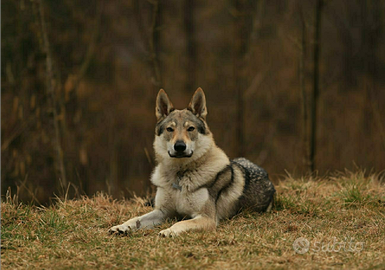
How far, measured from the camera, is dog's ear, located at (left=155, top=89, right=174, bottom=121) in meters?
5.73

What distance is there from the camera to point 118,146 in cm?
1335

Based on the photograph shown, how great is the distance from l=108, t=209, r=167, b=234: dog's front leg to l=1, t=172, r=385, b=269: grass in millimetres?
110

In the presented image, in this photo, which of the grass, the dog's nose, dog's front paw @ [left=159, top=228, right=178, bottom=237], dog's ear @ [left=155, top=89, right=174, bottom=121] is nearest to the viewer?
the grass

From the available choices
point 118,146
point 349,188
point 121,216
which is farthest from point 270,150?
point 121,216

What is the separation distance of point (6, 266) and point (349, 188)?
4844 mm

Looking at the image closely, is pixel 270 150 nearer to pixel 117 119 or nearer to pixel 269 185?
pixel 117 119

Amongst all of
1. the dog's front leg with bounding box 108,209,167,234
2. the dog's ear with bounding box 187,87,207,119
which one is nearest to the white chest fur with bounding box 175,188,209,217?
the dog's front leg with bounding box 108,209,167,234

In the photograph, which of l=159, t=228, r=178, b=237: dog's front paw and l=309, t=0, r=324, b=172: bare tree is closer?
l=159, t=228, r=178, b=237: dog's front paw

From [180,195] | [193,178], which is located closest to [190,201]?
[180,195]

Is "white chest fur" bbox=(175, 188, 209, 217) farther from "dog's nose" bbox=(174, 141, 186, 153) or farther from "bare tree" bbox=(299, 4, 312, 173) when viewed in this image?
"bare tree" bbox=(299, 4, 312, 173)

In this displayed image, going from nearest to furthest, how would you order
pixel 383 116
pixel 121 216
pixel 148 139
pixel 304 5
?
1. pixel 121 216
2. pixel 304 5
3. pixel 383 116
4. pixel 148 139

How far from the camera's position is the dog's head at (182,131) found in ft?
17.1

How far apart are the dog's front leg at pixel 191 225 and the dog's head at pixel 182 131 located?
785 millimetres

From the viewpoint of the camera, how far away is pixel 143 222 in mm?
5188
